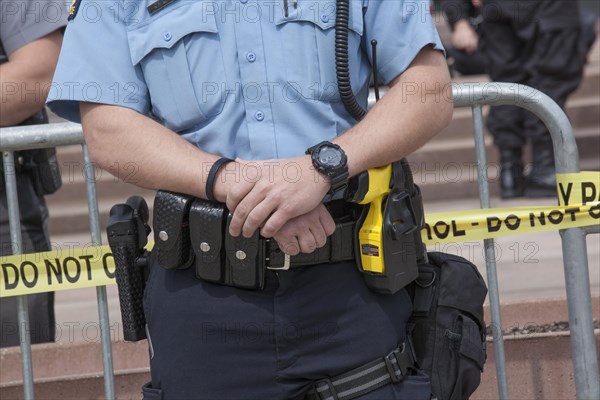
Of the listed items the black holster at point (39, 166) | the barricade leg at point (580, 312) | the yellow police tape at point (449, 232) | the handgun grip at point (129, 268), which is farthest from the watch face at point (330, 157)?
the black holster at point (39, 166)

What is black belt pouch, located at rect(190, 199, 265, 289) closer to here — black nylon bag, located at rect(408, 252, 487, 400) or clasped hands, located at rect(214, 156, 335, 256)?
clasped hands, located at rect(214, 156, 335, 256)

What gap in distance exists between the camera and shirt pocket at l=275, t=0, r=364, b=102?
238 centimetres

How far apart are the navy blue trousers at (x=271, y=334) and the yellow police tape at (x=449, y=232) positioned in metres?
1.02

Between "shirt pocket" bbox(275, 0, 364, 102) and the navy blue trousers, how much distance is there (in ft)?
1.41

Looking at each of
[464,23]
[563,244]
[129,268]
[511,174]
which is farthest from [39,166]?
[464,23]

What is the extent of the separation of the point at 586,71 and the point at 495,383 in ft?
16.9

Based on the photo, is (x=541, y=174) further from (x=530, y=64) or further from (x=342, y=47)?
(x=342, y=47)

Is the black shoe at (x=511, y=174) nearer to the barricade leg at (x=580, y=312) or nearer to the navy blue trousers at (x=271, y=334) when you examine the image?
the barricade leg at (x=580, y=312)

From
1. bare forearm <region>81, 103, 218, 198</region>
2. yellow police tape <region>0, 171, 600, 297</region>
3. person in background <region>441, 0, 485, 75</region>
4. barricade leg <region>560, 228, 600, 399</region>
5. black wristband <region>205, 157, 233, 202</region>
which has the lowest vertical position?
barricade leg <region>560, 228, 600, 399</region>

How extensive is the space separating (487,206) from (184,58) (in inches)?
56.0

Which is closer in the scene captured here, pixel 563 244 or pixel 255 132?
pixel 255 132

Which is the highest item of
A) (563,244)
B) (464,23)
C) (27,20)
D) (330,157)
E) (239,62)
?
(464,23)

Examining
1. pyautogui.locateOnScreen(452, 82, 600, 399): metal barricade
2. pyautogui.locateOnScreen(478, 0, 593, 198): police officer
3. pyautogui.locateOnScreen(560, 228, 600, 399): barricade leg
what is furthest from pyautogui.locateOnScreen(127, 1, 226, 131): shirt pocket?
pyautogui.locateOnScreen(478, 0, 593, 198): police officer

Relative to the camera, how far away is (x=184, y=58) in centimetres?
239
